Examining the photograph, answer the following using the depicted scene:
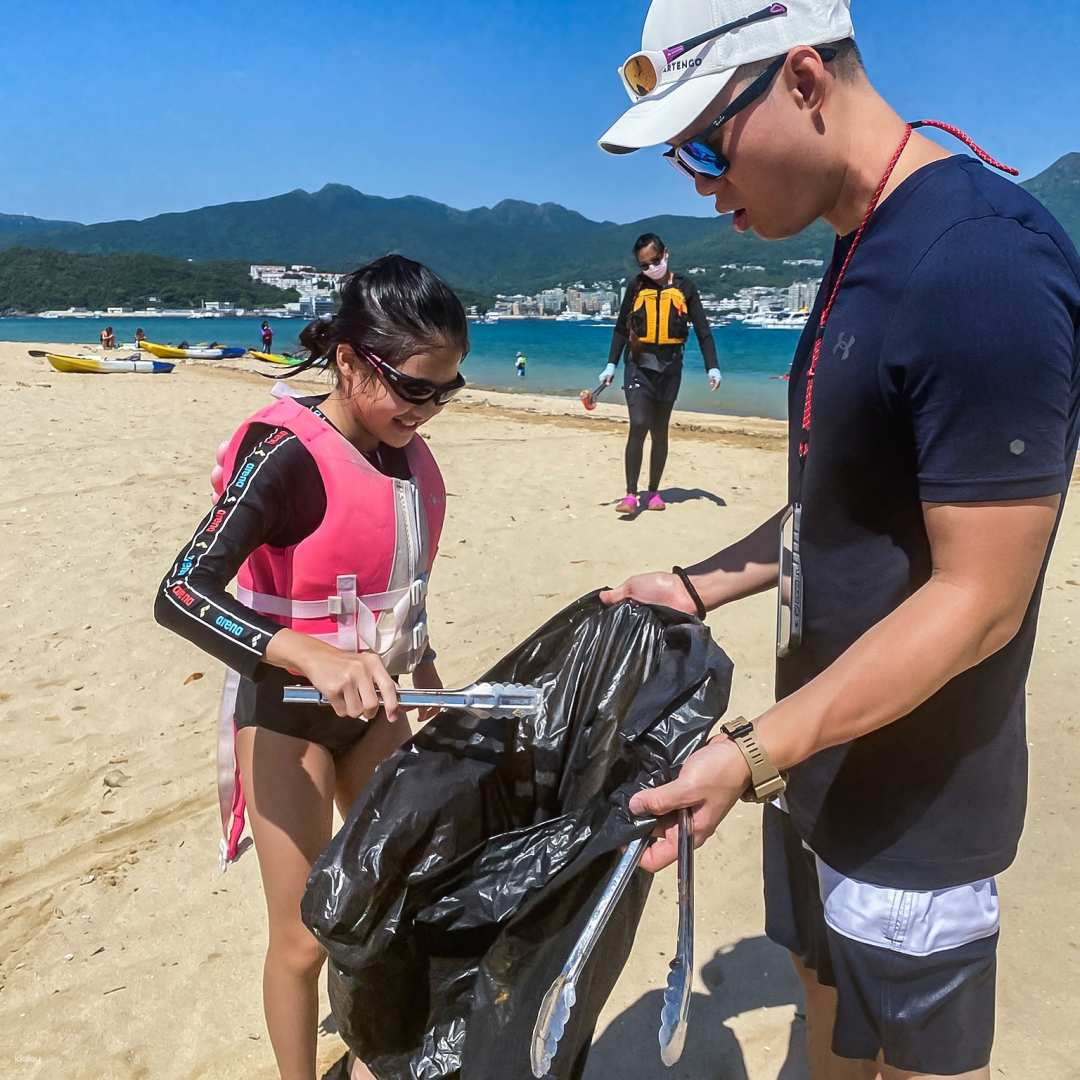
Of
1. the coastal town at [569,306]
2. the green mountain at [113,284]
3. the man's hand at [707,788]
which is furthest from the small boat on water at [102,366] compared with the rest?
the green mountain at [113,284]

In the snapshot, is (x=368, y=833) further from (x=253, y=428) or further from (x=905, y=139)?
(x=905, y=139)

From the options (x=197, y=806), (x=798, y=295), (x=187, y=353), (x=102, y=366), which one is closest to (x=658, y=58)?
(x=197, y=806)

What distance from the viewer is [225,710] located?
7.88 feet

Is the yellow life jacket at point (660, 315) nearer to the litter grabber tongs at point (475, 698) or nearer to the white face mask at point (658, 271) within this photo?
the white face mask at point (658, 271)

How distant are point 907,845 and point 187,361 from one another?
31.9 m

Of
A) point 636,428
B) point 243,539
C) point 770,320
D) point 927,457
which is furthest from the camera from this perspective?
point 770,320

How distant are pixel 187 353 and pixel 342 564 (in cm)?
3218

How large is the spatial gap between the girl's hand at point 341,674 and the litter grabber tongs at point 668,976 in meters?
0.55

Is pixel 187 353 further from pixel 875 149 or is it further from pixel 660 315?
pixel 875 149

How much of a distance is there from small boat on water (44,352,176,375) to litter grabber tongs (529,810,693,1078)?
22495 mm

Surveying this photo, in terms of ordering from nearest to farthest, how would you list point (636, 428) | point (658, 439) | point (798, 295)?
point (636, 428), point (658, 439), point (798, 295)

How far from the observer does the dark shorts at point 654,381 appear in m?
7.89

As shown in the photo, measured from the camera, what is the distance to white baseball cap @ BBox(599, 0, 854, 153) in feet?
4.48

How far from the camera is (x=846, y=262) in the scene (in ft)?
4.86
